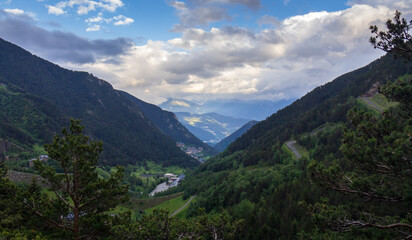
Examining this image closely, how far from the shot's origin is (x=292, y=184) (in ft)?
241

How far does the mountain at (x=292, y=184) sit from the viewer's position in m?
18.8

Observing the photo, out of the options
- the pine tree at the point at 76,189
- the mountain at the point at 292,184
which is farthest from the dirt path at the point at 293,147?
the pine tree at the point at 76,189

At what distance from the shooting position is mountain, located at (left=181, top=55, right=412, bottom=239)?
18.8m

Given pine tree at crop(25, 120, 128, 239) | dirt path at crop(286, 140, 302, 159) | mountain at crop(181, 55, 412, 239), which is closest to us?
mountain at crop(181, 55, 412, 239)

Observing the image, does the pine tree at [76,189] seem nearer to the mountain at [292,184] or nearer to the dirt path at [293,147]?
the mountain at [292,184]

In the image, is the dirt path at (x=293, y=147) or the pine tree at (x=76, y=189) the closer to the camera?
the pine tree at (x=76, y=189)

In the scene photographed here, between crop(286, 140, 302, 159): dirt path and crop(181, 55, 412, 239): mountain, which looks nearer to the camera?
crop(181, 55, 412, 239): mountain

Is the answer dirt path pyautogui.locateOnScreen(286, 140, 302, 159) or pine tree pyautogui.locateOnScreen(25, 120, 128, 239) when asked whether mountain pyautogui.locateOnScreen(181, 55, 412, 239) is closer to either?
dirt path pyautogui.locateOnScreen(286, 140, 302, 159)

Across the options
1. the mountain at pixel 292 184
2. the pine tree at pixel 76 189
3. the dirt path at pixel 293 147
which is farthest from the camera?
the dirt path at pixel 293 147

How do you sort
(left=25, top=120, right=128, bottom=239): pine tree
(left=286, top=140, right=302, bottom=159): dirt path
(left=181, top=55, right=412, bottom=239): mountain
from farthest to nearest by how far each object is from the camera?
(left=286, top=140, right=302, bottom=159): dirt path < (left=25, top=120, right=128, bottom=239): pine tree < (left=181, top=55, right=412, bottom=239): mountain

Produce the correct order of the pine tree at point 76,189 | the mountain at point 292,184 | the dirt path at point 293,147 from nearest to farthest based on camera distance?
the mountain at point 292,184 < the pine tree at point 76,189 < the dirt path at point 293,147

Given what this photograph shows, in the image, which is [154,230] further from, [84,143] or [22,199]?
[22,199]

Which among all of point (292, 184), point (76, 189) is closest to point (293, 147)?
point (292, 184)

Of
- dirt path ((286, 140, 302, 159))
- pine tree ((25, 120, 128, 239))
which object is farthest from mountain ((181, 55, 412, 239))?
pine tree ((25, 120, 128, 239))
